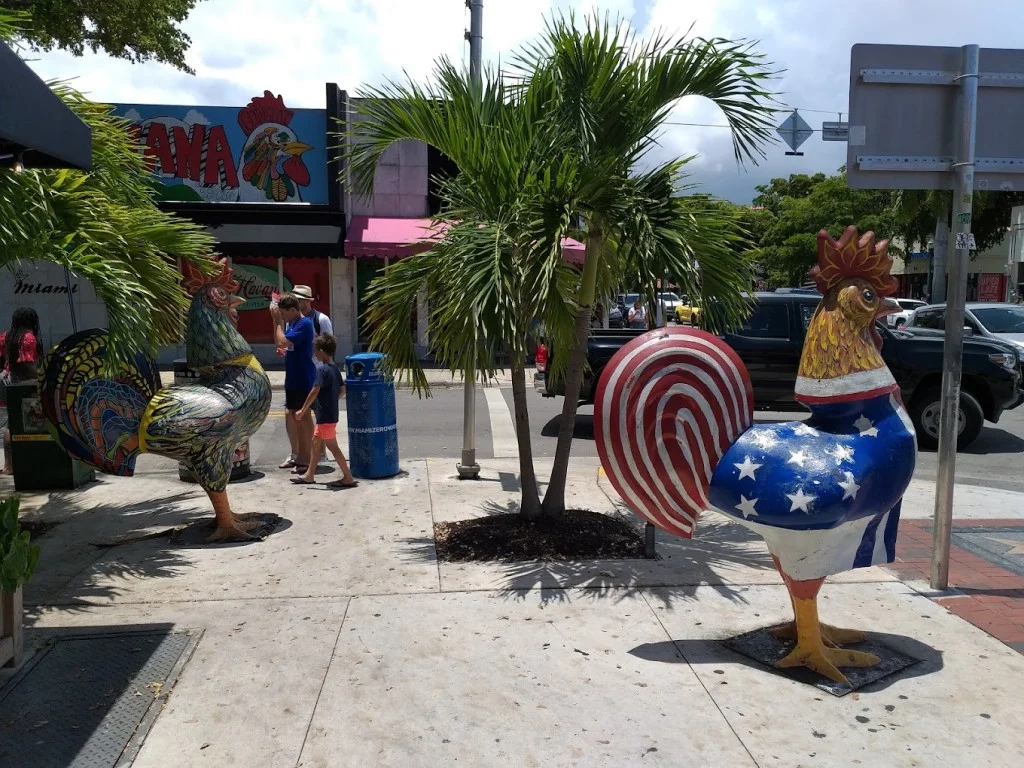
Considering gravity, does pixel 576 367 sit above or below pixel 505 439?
above

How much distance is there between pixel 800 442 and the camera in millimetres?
3844

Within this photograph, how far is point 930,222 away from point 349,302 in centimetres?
2182

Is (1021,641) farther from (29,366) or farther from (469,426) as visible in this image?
(29,366)

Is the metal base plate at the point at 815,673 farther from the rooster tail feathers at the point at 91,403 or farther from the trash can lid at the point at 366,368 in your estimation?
the trash can lid at the point at 366,368

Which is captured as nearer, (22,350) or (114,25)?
(22,350)

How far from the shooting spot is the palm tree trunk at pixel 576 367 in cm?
588

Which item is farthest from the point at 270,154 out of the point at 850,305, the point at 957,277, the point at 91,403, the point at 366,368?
the point at 850,305

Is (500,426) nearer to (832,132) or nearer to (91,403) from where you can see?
(91,403)

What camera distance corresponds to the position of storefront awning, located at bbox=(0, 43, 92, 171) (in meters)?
3.24

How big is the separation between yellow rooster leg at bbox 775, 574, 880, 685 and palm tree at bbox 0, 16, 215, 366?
12.9 feet

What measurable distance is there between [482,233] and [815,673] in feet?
10.1

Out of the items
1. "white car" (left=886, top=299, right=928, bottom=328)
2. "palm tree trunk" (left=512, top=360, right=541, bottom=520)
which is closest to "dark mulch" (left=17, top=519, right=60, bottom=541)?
"palm tree trunk" (left=512, top=360, right=541, bottom=520)


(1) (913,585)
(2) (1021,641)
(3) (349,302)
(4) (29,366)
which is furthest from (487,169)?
(3) (349,302)

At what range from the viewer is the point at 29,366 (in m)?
7.82
